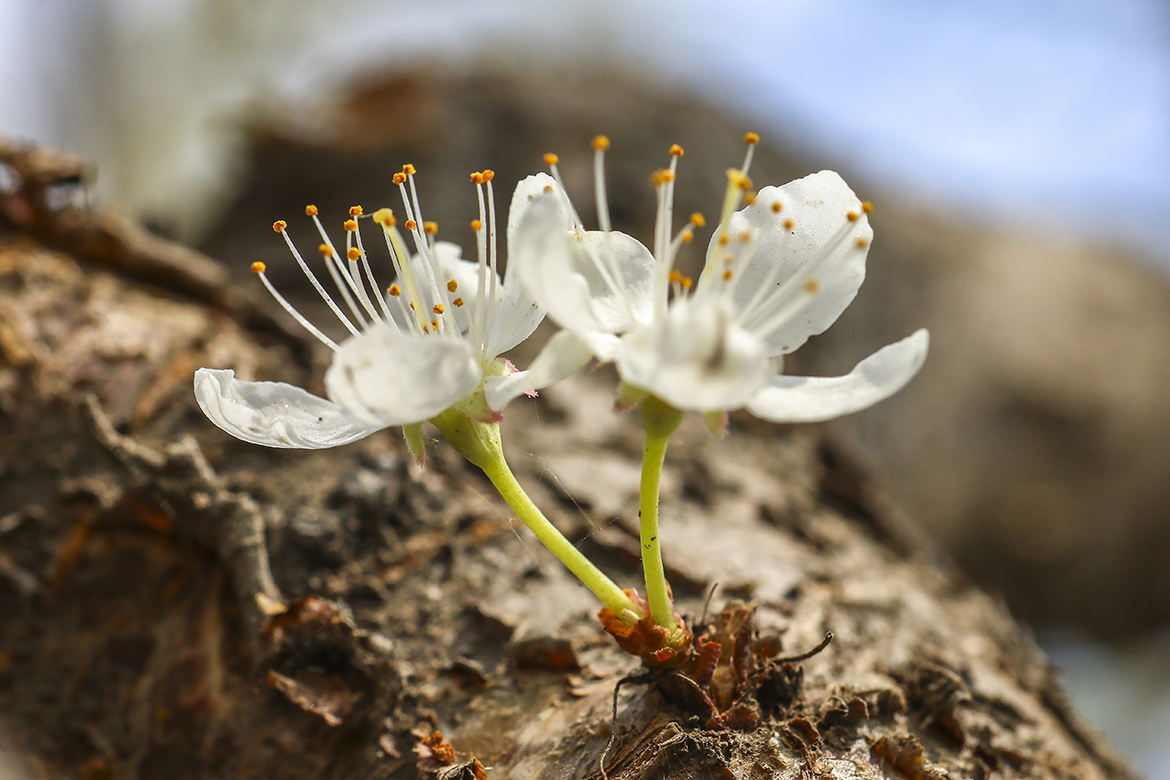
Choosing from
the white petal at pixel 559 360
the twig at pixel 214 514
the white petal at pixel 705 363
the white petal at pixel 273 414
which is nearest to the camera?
the white petal at pixel 705 363

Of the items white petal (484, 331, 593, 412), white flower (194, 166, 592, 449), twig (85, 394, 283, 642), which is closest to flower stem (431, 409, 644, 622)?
white flower (194, 166, 592, 449)

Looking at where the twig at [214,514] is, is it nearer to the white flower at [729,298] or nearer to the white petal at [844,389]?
the white flower at [729,298]

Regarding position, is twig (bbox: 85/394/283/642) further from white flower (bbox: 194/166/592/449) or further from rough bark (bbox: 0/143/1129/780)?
white flower (bbox: 194/166/592/449)

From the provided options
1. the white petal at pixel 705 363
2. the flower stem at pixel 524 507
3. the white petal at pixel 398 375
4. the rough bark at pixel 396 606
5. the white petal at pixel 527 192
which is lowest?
the rough bark at pixel 396 606

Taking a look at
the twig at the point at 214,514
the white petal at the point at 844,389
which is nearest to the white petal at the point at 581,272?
the white petal at the point at 844,389

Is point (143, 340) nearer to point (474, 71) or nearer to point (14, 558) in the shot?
point (14, 558)

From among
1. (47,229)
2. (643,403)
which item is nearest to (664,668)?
(643,403)
